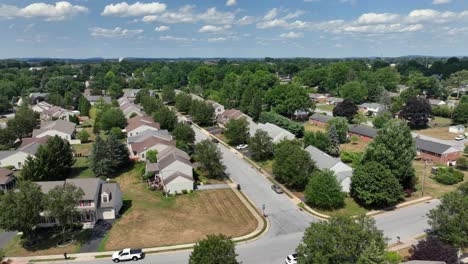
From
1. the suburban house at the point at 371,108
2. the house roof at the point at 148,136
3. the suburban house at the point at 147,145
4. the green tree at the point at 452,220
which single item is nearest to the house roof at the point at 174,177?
the suburban house at the point at 147,145

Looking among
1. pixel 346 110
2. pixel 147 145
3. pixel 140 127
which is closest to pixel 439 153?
pixel 346 110

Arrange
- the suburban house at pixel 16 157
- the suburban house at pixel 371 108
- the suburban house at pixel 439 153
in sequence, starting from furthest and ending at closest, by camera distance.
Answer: the suburban house at pixel 371 108 → the suburban house at pixel 439 153 → the suburban house at pixel 16 157

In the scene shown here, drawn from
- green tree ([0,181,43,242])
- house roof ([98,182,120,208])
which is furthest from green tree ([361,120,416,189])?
green tree ([0,181,43,242])

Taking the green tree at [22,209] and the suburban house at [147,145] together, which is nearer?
the green tree at [22,209]

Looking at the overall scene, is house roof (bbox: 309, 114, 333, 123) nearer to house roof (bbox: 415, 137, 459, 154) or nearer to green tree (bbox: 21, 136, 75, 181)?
house roof (bbox: 415, 137, 459, 154)

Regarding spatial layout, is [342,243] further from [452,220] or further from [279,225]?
[279,225]

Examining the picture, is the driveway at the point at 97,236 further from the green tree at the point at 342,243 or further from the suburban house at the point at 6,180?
the green tree at the point at 342,243

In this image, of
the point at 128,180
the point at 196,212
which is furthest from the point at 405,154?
the point at 128,180

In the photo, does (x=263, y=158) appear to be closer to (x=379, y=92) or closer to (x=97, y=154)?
(x=97, y=154)
